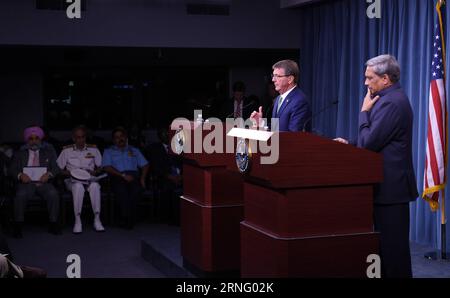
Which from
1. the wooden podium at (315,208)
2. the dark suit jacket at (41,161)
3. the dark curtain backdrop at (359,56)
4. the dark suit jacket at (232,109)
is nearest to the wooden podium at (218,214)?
the wooden podium at (315,208)

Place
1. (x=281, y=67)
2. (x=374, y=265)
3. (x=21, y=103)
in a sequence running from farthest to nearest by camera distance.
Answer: (x=21, y=103), (x=281, y=67), (x=374, y=265)

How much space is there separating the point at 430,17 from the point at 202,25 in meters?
3.12

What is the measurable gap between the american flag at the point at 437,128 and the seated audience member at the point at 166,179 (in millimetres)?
3266

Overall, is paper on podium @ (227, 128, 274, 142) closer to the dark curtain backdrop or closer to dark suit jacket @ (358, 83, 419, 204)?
dark suit jacket @ (358, 83, 419, 204)

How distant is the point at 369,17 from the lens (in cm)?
765

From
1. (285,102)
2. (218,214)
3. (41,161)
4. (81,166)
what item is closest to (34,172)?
(41,161)

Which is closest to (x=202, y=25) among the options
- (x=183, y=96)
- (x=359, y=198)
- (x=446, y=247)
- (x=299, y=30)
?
(x=299, y=30)

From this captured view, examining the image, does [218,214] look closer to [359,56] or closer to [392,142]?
[392,142]

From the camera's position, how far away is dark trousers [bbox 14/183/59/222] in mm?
7687

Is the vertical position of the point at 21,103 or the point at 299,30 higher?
the point at 299,30

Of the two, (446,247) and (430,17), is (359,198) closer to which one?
(446,247)

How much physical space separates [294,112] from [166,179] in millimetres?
3938

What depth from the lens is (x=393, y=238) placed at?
154 inches

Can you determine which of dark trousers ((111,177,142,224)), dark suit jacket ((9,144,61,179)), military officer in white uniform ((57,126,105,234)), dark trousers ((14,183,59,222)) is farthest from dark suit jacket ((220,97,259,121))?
dark trousers ((14,183,59,222))
